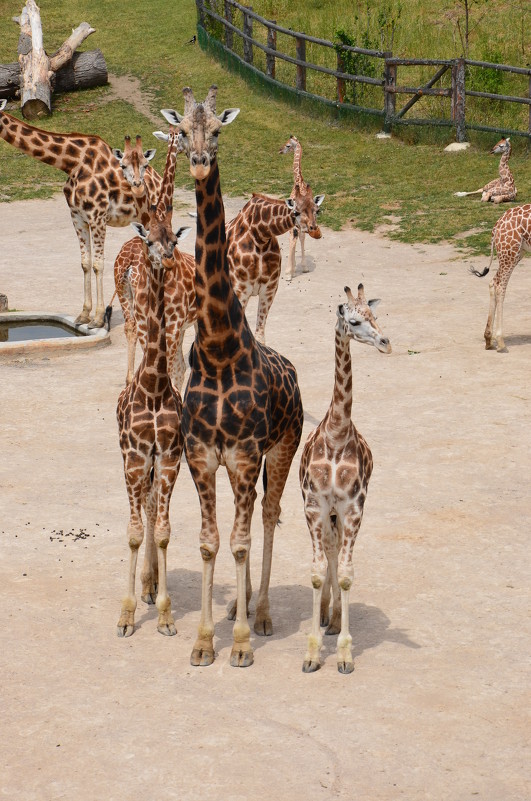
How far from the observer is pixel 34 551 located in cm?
908

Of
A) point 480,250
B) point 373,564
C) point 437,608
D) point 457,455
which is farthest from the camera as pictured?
point 480,250

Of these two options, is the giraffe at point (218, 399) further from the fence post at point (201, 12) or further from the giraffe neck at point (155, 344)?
the fence post at point (201, 12)

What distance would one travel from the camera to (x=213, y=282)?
7359 millimetres

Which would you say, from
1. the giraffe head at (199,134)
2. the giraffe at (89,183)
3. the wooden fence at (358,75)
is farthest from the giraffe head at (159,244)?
the wooden fence at (358,75)

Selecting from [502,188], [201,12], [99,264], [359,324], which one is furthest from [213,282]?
[201,12]

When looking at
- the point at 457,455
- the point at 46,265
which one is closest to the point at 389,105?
the point at 46,265

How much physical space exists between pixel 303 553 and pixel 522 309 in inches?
294

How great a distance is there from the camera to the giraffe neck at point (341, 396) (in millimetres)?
7258

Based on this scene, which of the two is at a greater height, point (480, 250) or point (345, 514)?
point (345, 514)

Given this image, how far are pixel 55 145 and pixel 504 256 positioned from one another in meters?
6.08

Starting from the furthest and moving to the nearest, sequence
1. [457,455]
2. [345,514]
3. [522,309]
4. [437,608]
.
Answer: [522,309] → [457,455] → [437,608] → [345,514]

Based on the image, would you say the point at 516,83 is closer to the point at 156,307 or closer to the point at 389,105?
the point at 389,105

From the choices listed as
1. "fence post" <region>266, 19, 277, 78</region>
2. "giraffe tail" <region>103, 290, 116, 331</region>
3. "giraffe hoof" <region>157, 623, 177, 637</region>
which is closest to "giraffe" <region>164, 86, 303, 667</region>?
"giraffe hoof" <region>157, 623, 177, 637</region>

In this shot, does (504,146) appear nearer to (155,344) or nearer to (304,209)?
(304,209)
